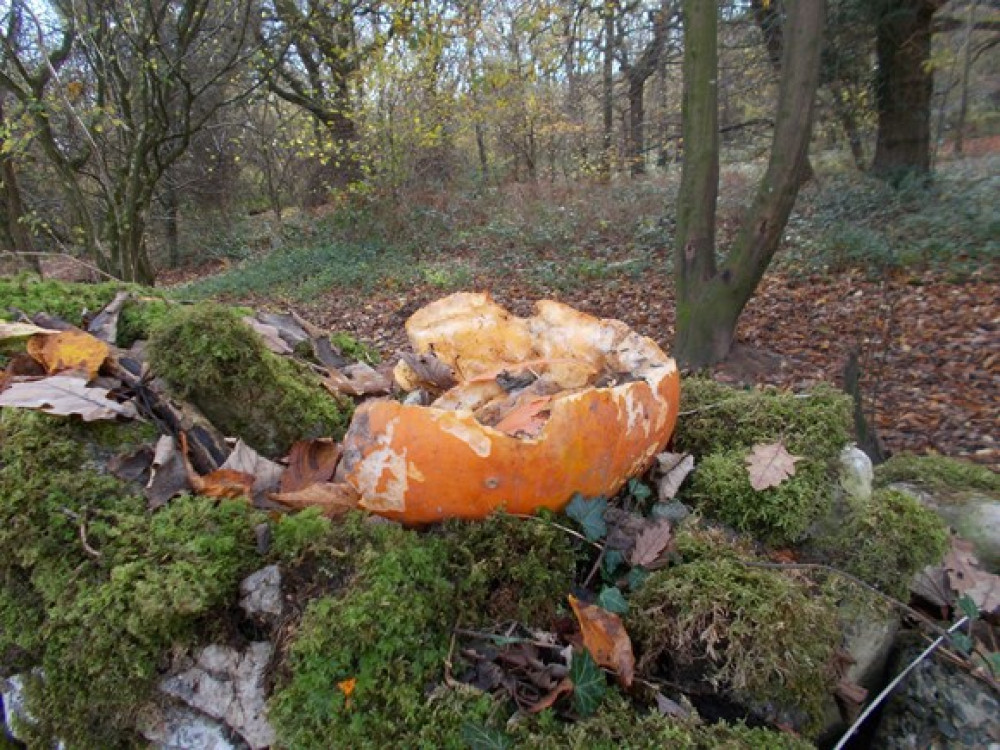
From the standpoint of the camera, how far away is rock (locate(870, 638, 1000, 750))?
1534 millimetres

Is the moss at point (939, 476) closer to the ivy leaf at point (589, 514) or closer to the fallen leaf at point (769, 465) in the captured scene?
the fallen leaf at point (769, 465)

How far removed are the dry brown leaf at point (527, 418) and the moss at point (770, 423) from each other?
2.23 ft

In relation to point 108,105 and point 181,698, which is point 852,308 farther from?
point 108,105

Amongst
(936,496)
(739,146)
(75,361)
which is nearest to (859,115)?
(739,146)

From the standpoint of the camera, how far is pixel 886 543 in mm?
1713

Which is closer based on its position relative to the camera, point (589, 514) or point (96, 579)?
point (96, 579)

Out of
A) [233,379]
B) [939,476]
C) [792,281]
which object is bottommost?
[792,281]

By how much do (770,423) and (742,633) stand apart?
890mm

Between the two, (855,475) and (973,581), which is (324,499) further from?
(973,581)

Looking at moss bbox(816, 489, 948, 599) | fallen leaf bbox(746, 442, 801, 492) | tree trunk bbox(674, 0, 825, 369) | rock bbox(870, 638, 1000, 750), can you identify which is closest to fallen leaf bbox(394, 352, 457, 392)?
fallen leaf bbox(746, 442, 801, 492)

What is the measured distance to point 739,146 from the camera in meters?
11.7

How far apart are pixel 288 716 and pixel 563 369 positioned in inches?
44.4

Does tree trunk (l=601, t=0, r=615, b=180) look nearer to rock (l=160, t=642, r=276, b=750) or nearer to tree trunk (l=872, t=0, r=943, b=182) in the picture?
tree trunk (l=872, t=0, r=943, b=182)

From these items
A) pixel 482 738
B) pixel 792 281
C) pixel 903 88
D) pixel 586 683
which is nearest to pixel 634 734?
pixel 586 683
